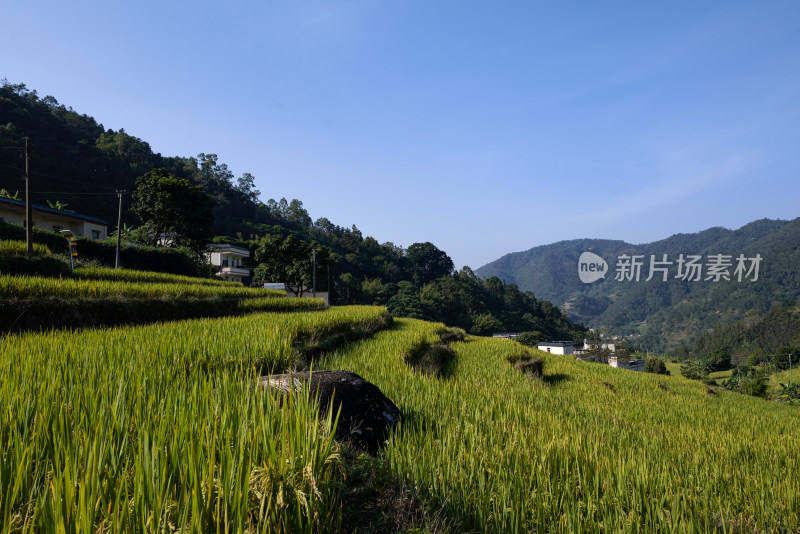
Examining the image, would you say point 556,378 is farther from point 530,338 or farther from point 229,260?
point 530,338

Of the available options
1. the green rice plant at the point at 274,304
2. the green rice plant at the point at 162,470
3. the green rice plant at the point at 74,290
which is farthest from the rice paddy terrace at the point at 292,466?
the green rice plant at the point at 274,304

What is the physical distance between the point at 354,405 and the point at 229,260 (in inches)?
1715

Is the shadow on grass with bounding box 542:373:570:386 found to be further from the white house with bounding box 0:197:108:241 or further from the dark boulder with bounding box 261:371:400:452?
the white house with bounding box 0:197:108:241

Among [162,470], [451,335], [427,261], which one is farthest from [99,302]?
[427,261]

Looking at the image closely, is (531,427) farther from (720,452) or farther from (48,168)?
(48,168)

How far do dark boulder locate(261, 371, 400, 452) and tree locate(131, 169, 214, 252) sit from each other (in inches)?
1300

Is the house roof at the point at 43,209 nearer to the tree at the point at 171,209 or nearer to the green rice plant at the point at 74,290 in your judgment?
the tree at the point at 171,209

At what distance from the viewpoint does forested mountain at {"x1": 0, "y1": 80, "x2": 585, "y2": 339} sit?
3800 centimetres

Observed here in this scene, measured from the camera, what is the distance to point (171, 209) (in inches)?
1231

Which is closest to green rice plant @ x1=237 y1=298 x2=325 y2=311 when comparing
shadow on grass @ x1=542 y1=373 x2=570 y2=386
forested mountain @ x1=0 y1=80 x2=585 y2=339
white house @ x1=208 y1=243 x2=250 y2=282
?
shadow on grass @ x1=542 y1=373 x2=570 y2=386

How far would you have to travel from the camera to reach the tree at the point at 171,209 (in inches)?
1216

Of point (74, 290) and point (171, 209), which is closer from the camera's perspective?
point (74, 290)

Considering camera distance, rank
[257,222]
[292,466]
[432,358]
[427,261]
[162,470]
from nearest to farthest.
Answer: [162,470] < [292,466] < [432,358] < [257,222] < [427,261]

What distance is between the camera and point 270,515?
154 cm
